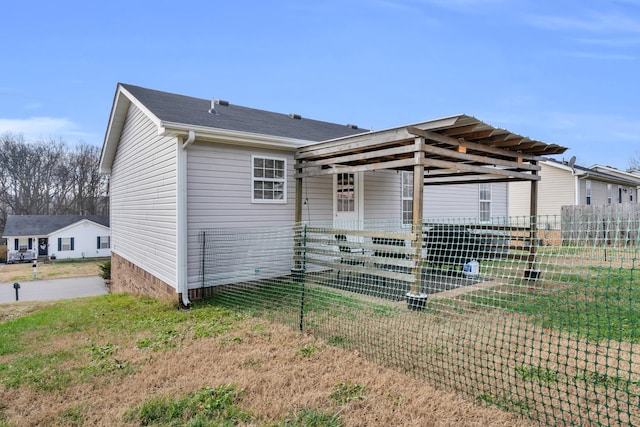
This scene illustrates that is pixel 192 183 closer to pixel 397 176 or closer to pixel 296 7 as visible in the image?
pixel 397 176

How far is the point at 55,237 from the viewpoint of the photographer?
34.1 meters

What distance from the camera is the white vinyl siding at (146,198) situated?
23.0 ft

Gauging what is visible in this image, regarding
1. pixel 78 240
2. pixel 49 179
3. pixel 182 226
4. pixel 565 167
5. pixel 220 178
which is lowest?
pixel 78 240

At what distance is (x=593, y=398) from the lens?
2807 millimetres

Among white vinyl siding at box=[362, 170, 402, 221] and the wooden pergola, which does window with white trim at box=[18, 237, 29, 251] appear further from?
white vinyl siding at box=[362, 170, 402, 221]

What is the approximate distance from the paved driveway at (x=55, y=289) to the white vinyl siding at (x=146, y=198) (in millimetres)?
8476

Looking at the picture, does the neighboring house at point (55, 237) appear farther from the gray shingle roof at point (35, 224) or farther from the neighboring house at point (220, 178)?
the neighboring house at point (220, 178)

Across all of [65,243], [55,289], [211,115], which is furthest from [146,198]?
[65,243]

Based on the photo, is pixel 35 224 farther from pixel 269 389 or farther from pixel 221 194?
pixel 269 389

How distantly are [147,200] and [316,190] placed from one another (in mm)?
4041

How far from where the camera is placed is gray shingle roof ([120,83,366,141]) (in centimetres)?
713

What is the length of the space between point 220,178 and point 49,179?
42.3 m

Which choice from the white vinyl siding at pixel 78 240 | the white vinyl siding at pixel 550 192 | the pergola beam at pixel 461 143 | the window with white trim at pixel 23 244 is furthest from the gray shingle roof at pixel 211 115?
the window with white trim at pixel 23 244

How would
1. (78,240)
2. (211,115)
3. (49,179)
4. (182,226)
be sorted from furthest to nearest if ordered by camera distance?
(49,179)
(78,240)
(211,115)
(182,226)
